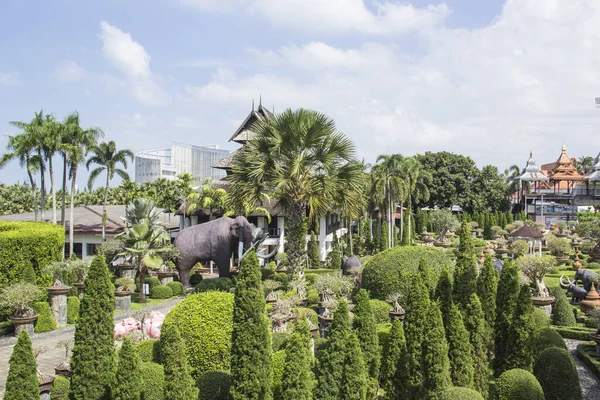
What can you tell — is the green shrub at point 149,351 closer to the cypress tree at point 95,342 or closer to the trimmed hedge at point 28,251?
the cypress tree at point 95,342

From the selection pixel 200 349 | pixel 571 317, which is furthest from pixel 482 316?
pixel 571 317

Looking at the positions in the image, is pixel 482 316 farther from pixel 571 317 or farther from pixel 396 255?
pixel 571 317

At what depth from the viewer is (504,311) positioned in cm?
1442

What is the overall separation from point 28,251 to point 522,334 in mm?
18732

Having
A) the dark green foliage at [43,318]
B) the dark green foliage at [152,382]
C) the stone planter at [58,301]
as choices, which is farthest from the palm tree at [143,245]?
the dark green foliage at [152,382]

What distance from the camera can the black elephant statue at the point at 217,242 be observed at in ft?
92.5

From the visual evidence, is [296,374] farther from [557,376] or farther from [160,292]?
[160,292]

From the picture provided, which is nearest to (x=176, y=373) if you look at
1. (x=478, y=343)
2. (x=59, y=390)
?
(x=59, y=390)

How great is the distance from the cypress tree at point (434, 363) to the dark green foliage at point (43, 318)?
50.5ft

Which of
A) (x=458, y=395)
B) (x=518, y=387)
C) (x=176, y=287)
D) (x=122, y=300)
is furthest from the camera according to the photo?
(x=176, y=287)

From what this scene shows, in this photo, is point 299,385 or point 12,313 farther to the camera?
point 12,313

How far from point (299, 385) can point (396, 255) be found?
1089 cm

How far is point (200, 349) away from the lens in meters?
11.8

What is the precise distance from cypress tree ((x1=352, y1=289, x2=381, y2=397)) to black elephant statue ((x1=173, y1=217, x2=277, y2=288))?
53.2ft
